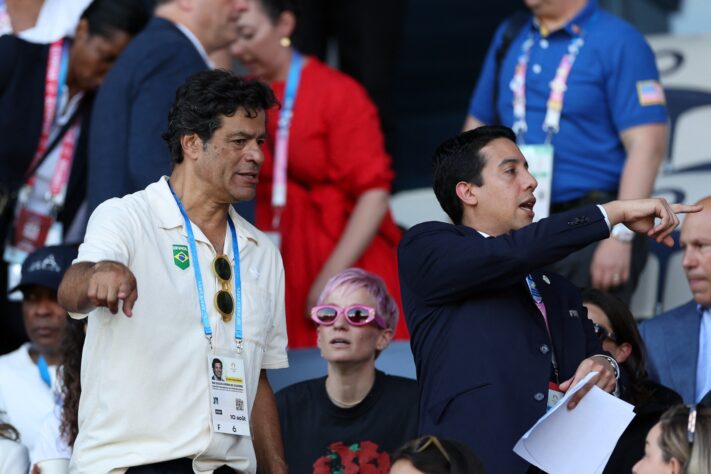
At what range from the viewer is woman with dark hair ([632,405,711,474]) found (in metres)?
3.80

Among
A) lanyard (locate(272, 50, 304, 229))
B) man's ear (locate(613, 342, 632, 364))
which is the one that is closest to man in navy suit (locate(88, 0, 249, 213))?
lanyard (locate(272, 50, 304, 229))

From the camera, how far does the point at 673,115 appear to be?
832cm

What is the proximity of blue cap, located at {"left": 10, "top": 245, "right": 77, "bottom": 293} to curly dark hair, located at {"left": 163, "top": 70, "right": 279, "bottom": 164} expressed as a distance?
1.66 m

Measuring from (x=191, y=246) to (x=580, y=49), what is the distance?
273 cm

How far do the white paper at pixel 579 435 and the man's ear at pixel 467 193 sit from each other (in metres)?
0.70

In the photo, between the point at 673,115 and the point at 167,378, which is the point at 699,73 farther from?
the point at 167,378

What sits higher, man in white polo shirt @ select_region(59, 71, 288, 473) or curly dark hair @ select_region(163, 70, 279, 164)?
curly dark hair @ select_region(163, 70, 279, 164)

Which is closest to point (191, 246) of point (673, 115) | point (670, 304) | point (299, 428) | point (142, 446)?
point (142, 446)

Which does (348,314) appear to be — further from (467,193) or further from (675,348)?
(675,348)

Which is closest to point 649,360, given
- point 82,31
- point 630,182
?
point 630,182

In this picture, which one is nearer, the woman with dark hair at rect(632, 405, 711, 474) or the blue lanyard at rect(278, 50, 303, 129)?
the woman with dark hair at rect(632, 405, 711, 474)

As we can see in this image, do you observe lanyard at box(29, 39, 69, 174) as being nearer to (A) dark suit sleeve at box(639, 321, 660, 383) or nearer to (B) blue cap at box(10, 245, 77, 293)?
(B) blue cap at box(10, 245, 77, 293)

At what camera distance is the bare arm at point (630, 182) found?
607cm

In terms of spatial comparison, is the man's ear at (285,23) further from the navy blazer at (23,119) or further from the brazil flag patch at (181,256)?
the brazil flag patch at (181,256)
